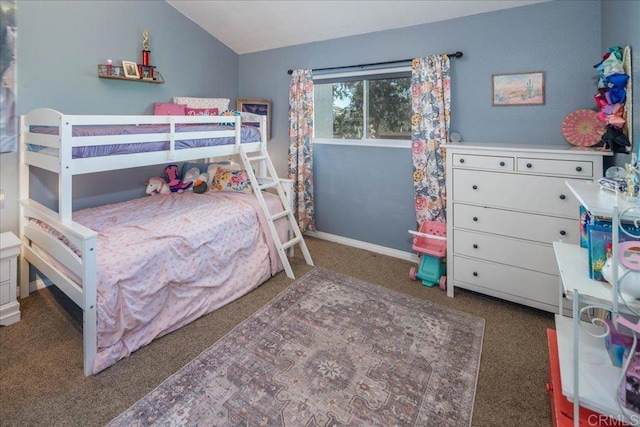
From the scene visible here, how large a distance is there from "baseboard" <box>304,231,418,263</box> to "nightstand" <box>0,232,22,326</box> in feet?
9.16

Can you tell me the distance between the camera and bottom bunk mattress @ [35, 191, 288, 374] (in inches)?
79.8

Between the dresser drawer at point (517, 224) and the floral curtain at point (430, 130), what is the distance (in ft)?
1.79

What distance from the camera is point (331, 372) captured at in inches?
76.2

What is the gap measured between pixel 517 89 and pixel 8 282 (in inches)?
163

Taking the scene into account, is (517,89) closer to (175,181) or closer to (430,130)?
(430,130)

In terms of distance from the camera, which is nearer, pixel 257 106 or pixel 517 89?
pixel 517 89

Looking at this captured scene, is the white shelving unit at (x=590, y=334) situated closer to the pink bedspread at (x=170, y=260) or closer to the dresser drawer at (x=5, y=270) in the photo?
the pink bedspread at (x=170, y=260)

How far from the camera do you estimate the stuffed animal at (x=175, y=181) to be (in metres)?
3.56

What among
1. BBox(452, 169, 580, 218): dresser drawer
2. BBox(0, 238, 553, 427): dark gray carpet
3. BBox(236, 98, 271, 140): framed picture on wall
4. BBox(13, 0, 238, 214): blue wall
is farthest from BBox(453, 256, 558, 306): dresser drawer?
BBox(13, 0, 238, 214): blue wall

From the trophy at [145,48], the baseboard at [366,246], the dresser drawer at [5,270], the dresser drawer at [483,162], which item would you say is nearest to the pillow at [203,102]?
the trophy at [145,48]

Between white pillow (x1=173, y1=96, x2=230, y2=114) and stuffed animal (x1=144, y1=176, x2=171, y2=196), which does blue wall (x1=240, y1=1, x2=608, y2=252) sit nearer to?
white pillow (x1=173, y1=96, x2=230, y2=114)

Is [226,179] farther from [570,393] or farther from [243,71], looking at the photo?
[570,393]

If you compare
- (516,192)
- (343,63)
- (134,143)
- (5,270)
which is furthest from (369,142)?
(5,270)

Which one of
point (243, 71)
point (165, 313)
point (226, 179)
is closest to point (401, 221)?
point (226, 179)
